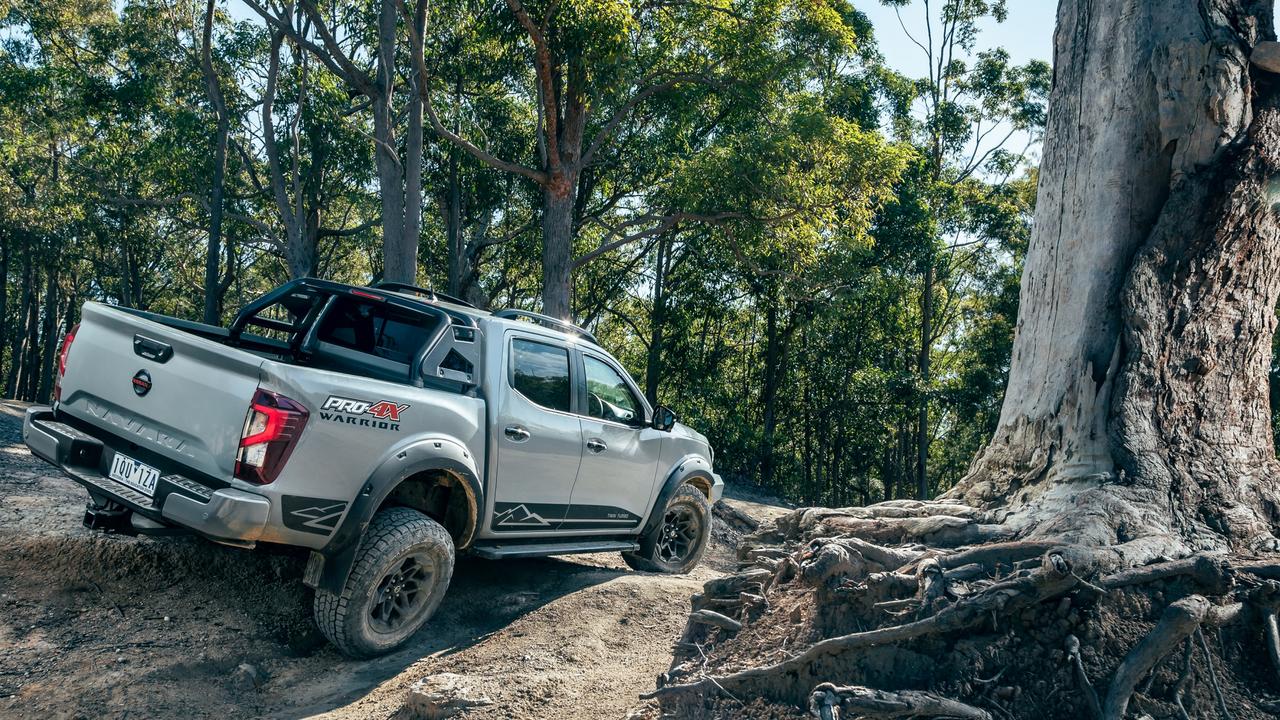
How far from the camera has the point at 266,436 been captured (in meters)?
4.04

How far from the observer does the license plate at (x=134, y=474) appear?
13.9ft

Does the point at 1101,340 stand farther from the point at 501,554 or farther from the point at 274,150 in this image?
the point at 274,150

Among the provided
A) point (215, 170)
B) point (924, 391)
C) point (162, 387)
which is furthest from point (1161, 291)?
point (924, 391)

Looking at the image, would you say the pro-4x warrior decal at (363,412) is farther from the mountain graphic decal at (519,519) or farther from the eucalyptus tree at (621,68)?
the eucalyptus tree at (621,68)

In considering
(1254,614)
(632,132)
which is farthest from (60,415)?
(632,132)

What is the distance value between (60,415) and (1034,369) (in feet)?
17.2

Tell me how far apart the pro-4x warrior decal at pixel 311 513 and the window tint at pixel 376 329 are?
52.7 inches

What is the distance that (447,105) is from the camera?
18.4 meters

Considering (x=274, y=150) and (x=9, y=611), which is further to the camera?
(x=274, y=150)

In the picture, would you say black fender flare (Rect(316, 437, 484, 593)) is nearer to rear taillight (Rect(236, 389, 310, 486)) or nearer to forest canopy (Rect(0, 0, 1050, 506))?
rear taillight (Rect(236, 389, 310, 486))

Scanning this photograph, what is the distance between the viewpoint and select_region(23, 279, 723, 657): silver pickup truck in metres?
4.10

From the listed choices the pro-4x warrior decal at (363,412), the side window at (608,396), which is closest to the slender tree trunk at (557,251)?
the side window at (608,396)

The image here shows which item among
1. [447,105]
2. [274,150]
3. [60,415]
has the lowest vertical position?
[60,415]

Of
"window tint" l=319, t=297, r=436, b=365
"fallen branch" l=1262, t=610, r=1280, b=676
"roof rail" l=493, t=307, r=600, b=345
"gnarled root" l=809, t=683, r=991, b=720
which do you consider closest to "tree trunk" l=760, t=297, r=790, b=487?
"roof rail" l=493, t=307, r=600, b=345
